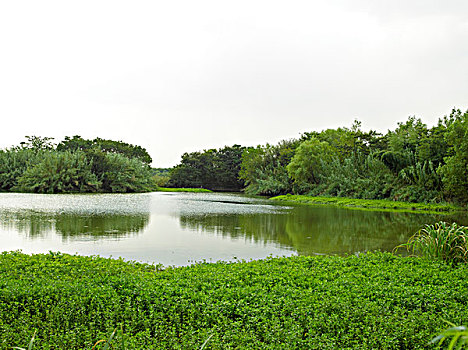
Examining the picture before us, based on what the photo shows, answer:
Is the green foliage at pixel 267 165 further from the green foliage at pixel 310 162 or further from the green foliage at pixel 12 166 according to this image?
the green foliage at pixel 12 166

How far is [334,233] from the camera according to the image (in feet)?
46.3

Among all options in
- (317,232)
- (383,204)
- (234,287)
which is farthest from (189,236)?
(383,204)

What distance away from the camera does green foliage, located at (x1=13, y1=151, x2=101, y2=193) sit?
38.7 metres

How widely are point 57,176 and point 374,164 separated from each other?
3119 cm

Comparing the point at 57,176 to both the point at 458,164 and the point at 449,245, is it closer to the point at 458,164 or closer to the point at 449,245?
the point at 458,164

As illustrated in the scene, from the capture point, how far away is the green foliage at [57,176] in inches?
1522

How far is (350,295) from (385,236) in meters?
9.50

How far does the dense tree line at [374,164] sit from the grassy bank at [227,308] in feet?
66.8

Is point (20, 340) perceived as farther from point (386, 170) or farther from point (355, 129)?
point (355, 129)

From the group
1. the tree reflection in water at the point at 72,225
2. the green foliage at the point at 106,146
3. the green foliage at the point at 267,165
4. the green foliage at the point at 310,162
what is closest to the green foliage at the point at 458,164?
the green foliage at the point at 310,162

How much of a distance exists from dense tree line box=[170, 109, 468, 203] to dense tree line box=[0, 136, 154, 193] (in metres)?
16.2

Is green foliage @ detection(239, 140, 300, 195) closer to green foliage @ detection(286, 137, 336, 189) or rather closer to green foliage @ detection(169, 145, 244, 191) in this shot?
green foliage @ detection(286, 137, 336, 189)

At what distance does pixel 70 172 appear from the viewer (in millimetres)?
39594

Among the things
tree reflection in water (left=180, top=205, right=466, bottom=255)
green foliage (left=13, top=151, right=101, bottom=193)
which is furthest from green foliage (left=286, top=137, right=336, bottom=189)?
green foliage (left=13, top=151, right=101, bottom=193)
